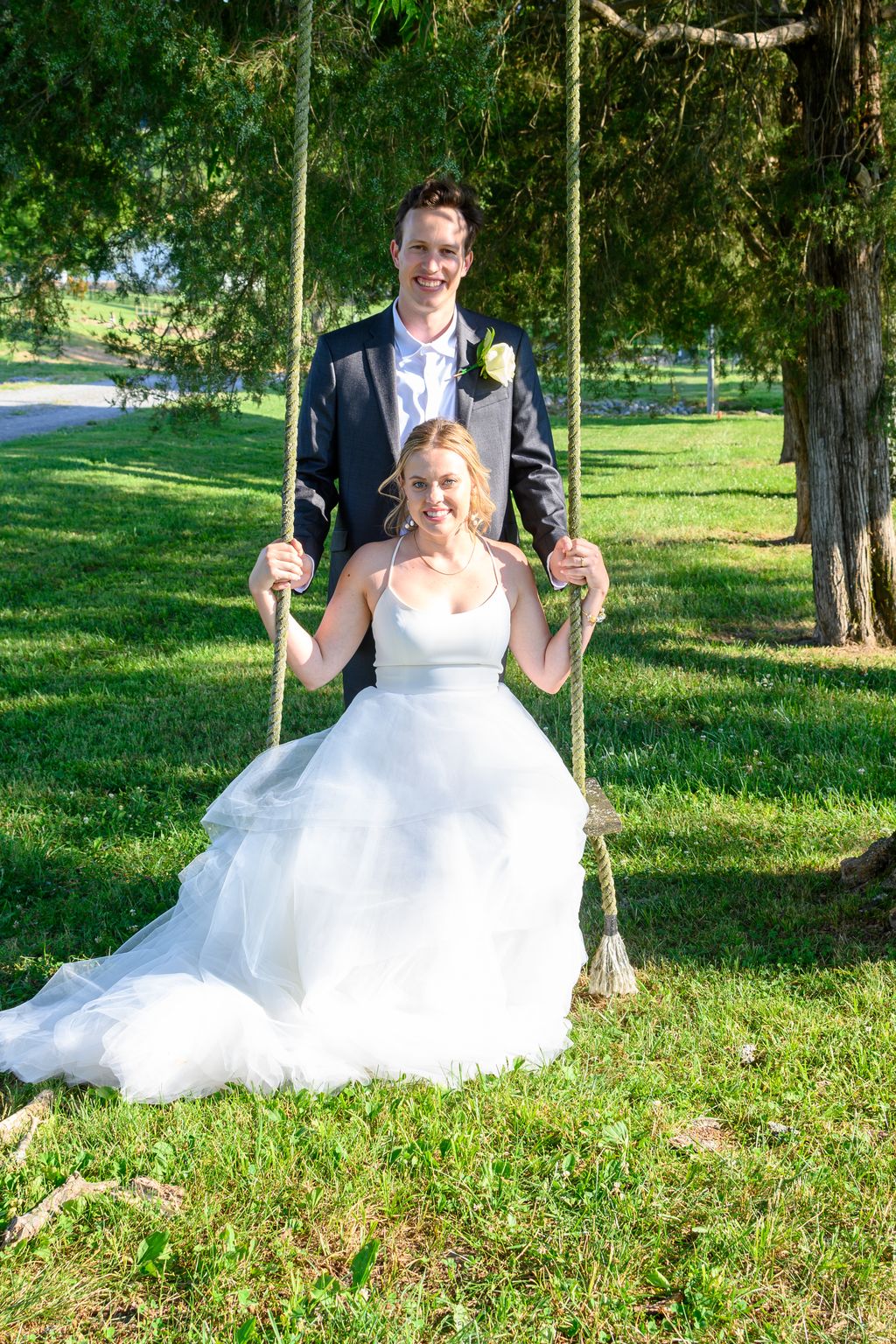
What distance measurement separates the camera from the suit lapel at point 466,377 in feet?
12.6

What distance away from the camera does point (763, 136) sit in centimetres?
750

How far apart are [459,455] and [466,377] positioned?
41cm

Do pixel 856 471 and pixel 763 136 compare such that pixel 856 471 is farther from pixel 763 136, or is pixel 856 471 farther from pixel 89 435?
pixel 89 435

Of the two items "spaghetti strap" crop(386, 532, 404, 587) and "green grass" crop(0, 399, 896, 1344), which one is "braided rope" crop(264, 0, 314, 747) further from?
"green grass" crop(0, 399, 896, 1344)

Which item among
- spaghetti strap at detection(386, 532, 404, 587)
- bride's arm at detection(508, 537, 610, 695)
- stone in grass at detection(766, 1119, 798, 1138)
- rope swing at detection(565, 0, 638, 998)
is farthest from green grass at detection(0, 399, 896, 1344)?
spaghetti strap at detection(386, 532, 404, 587)

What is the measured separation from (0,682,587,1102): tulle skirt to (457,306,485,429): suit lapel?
3.10 feet

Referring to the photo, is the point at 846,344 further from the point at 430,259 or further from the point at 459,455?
the point at 459,455

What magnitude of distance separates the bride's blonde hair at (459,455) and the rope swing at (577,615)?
0.91ft

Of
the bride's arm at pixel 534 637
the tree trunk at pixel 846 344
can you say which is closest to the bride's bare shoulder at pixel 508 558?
the bride's arm at pixel 534 637

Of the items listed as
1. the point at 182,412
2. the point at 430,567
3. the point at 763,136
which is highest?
the point at 763,136

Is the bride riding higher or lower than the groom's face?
lower

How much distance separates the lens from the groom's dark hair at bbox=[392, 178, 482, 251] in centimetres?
359

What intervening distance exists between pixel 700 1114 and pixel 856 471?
5.67m

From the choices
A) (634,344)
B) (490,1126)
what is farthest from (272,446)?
(490,1126)
